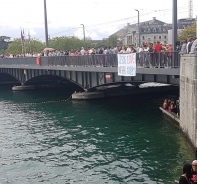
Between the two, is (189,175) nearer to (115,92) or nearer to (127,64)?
(127,64)

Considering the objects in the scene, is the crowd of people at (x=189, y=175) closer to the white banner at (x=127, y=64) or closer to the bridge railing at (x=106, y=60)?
the bridge railing at (x=106, y=60)

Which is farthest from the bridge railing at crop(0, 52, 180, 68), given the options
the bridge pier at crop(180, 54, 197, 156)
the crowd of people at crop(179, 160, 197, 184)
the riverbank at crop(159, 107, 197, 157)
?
the crowd of people at crop(179, 160, 197, 184)

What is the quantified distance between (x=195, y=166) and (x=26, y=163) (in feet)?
34.2

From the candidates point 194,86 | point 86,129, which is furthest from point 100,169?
point 86,129

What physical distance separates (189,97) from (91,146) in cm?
647

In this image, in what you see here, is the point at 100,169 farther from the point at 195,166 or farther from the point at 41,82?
the point at 41,82

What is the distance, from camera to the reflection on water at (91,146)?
15.8m

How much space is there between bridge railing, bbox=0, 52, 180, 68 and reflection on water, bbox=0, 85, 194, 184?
457 centimetres

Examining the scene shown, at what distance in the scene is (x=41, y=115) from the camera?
3250cm

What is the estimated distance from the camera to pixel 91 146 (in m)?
20.6

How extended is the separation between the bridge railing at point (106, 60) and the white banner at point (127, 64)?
43 centimetres

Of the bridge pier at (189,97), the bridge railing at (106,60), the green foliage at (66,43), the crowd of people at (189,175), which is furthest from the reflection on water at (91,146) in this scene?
the green foliage at (66,43)

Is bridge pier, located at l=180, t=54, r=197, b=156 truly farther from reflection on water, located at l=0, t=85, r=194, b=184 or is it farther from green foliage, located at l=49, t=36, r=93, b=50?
green foliage, located at l=49, t=36, r=93, b=50

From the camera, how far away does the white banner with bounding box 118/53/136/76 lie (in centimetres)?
2634
